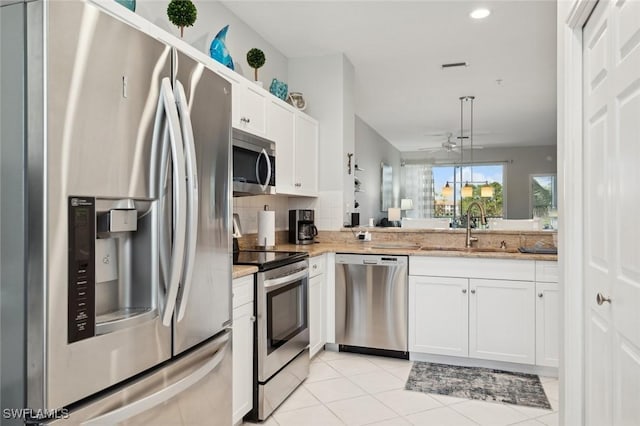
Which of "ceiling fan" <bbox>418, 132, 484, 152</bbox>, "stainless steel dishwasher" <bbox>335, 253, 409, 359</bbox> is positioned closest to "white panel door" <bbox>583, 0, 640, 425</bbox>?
"stainless steel dishwasher" <bbox>335, 253, 409, 359</bbox>

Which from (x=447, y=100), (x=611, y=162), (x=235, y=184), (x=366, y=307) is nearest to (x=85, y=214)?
(x=235, y=184)

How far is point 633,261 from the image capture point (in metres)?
1.29

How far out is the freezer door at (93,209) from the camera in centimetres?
106

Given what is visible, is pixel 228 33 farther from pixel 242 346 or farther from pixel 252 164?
pixel 242 346

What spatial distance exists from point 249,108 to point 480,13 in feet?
6.65

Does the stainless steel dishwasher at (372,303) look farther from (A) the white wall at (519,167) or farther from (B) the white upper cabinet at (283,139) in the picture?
(A) the white wall at (519,167)

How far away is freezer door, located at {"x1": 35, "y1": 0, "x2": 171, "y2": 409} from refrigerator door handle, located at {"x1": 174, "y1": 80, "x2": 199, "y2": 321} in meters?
0.09

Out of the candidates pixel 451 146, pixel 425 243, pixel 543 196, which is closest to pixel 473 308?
pixel 425 243

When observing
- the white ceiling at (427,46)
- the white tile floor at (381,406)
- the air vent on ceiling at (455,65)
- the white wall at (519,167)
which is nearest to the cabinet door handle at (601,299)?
the white tile floor at (381,406)

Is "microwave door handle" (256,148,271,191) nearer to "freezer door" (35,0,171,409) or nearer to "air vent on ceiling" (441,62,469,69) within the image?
"freezer door" (35,0,171,409)

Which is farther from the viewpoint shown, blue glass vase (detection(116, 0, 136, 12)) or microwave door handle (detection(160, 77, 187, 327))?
blue glass vase (detection(116, 0, 136, 12))

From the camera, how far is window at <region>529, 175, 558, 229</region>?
10.1 metres

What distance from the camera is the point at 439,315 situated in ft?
11.0

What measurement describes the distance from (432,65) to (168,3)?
3008 millimetres
